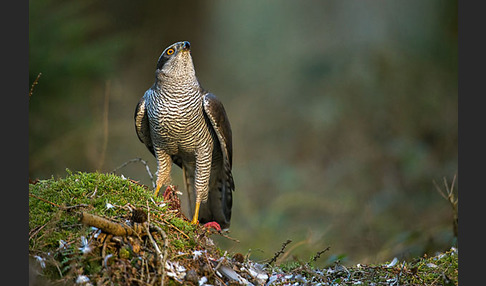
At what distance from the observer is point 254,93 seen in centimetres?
1337

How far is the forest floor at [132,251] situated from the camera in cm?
282

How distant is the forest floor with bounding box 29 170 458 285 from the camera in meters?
2.82

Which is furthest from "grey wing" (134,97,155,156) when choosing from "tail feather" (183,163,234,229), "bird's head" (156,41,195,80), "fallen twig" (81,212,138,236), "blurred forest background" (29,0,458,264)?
"fallen twig" (81,212,138,236)

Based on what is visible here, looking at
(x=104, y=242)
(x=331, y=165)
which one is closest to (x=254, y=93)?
(x=331, y=165)

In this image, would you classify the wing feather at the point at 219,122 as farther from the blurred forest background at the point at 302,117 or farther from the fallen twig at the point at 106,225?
the fallen twig at the point at 106,225

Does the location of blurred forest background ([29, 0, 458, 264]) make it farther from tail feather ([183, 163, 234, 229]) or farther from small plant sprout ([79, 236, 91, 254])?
small plant sprout ([79, 236, 91, 254])

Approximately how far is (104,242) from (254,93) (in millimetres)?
10729

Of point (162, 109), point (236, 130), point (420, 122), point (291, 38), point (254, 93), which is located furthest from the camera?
point (291, 38)

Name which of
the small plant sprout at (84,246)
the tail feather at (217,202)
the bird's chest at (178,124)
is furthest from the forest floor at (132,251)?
the tail feather at (217,202)

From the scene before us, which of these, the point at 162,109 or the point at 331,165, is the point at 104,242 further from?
the point at 331,165

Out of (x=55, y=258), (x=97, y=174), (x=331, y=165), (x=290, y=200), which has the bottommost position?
(x=55, y=258)

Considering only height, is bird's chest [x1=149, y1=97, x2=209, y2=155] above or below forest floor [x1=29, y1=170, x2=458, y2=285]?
above

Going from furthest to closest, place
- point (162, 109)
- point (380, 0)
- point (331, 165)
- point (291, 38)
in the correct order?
point (291, 38)
point (380, 0)
point (331, 165)
point (162, 109)

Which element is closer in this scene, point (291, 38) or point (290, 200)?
point (290, 200)
